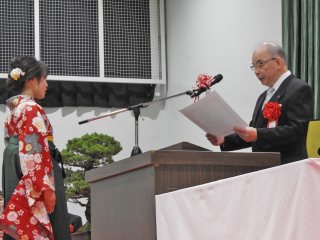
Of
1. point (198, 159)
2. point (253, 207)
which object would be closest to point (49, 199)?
point (198, 159)

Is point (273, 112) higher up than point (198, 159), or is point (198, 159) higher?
point (273, 112)

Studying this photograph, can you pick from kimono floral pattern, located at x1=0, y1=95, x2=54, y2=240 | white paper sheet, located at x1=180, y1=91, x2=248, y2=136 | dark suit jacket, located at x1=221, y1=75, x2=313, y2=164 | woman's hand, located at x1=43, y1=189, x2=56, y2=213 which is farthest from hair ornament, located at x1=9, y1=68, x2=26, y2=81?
dark suit jacket, located at x1=221, y1=75, x2=313, y2=164

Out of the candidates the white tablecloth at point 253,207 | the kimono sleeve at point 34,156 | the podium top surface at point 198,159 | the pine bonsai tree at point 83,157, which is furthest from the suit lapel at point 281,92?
the pine bonsai tree at point 83,157

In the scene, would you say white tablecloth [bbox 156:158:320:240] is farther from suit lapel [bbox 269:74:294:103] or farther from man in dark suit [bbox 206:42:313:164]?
suit lapel [bbox 269:74:294:103]

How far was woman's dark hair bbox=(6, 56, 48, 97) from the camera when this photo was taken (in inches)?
112

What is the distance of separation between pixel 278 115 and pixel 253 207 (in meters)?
1.07

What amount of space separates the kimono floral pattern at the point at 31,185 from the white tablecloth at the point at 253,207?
2.26 feet

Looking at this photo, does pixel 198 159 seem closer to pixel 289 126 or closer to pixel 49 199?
pixel 289 126

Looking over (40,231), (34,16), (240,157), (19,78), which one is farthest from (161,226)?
(34,16)

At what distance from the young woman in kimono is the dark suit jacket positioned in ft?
2.64

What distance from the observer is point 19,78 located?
9.32ft

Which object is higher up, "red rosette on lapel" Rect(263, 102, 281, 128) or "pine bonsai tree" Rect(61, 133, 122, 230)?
"red rosette on lapel" Rect(263, 102, 281, 128)

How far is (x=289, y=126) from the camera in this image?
269 cm

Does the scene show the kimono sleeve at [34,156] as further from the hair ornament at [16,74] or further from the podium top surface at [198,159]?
the podium top surface at [198,159]
